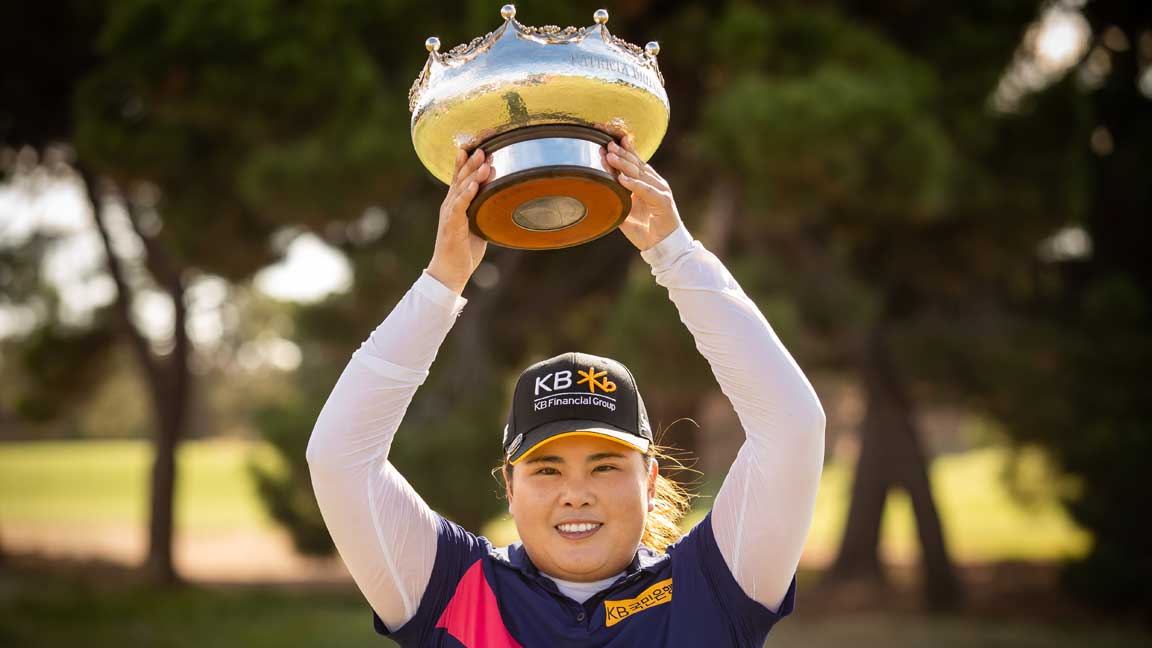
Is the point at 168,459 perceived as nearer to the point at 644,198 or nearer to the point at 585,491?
the point at 585,491

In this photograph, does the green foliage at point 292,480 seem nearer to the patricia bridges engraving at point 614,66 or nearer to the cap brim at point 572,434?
the cap brim at point 572,434

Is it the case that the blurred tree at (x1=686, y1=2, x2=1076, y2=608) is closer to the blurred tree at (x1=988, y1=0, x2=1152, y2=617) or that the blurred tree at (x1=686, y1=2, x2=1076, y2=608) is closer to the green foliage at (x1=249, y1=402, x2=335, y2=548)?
the blurred tree at (x1=988, y1=0, x2=1152, y2=617)

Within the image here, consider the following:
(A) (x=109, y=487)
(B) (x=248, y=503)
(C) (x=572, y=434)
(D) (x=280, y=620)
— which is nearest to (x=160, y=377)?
(D) (x=280, y=620)

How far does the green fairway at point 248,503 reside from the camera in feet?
61.3

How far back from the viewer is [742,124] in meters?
7.46

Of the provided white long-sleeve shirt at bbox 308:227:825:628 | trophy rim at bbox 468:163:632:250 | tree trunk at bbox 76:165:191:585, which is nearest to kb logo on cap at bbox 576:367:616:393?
white long-sleeve shirt at bbox 308:227:825:628

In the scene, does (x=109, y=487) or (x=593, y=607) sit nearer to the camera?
(x=593, y=607)

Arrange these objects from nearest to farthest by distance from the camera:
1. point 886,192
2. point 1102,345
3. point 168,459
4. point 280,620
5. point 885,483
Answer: point 886,192
point 1102,345
point 280,620
point 168,459
point 885,483

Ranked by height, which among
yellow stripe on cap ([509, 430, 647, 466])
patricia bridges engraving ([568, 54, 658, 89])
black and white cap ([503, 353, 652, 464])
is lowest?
yellow stripe on cap ([509, 430, 647, 466])

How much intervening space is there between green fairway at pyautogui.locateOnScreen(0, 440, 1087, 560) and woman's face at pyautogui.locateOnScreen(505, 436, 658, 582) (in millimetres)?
9811

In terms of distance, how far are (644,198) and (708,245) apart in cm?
735

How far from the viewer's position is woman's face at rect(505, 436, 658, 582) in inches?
78.1

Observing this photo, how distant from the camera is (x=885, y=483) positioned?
14.6 meters

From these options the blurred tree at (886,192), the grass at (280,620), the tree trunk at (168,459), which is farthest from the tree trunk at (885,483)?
the tree trunk at (168,459)
